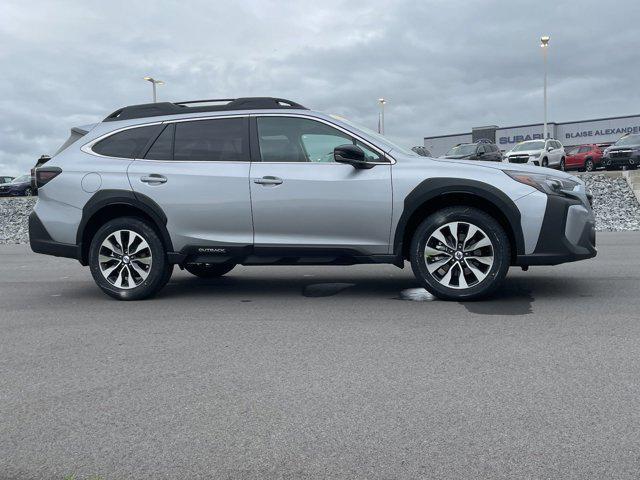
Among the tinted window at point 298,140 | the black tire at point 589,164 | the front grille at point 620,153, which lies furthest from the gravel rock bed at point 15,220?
the black tire at point 589,164

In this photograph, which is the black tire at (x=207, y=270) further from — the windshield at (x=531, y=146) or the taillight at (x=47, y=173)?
the windshield at (x=531, y=146)

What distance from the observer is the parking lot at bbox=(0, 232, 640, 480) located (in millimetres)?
2910

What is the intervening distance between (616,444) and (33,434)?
259 cm

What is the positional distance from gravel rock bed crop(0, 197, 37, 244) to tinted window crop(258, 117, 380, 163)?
12.6 metres

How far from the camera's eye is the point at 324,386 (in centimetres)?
391

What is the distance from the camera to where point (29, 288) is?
8.16 meters

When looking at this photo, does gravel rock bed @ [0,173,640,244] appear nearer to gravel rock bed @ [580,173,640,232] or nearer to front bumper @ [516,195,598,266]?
gravel rock bed @ [580,173,640,232]

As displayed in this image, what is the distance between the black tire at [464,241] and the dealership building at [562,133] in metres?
57.2

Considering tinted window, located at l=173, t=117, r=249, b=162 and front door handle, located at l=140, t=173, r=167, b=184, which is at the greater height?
tinted window, located at l=173, t=117, r=249, b=162

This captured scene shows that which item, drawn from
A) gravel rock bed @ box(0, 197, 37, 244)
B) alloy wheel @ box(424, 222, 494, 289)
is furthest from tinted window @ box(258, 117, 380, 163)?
gravel rock bed @ box(0, 197, 37, 244)

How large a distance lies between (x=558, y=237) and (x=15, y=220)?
19.1 metres

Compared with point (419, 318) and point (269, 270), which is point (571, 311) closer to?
point (419, 318)

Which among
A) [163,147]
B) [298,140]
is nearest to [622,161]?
[298,140]

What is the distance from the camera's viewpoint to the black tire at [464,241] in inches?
244
